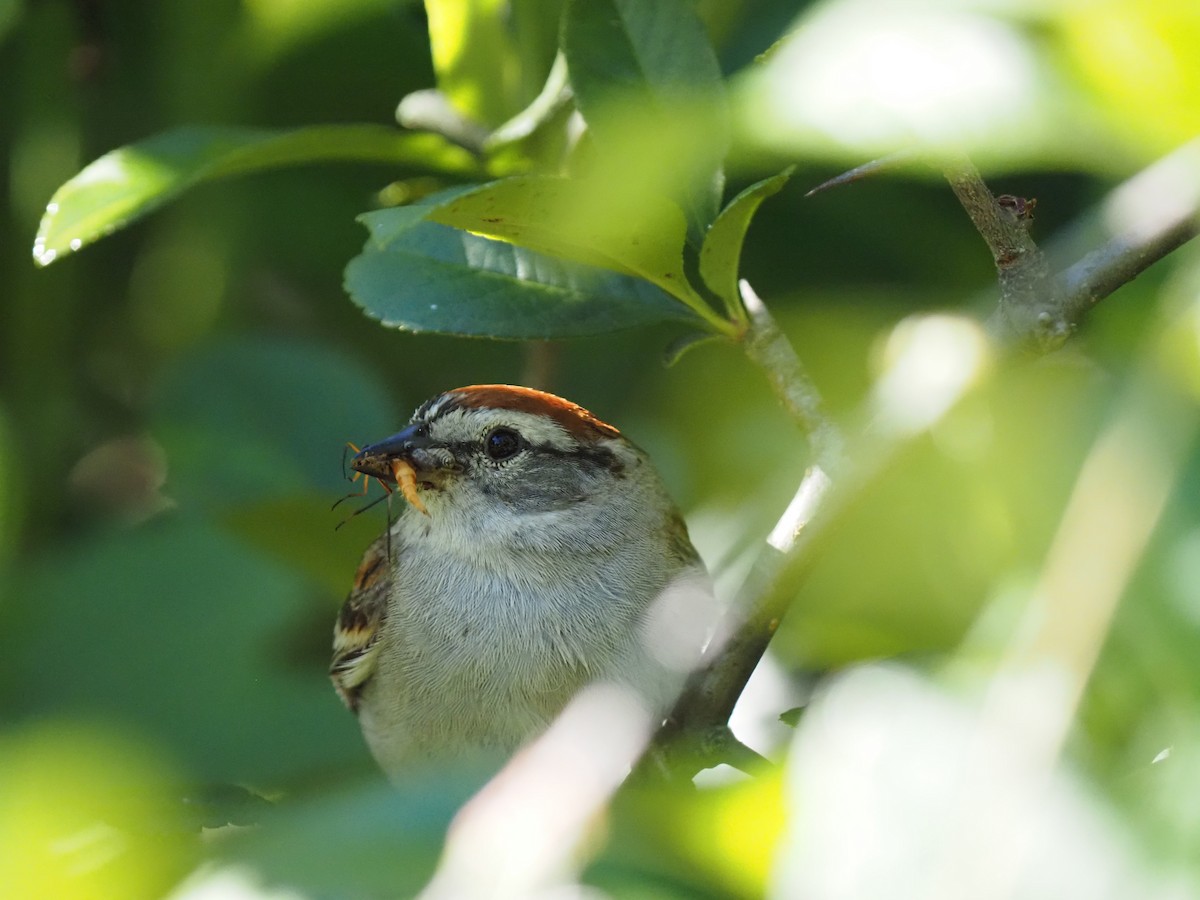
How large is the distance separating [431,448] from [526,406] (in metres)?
0.22

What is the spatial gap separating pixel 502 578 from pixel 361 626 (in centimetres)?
35

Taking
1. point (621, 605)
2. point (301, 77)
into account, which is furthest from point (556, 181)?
point (301, 77)

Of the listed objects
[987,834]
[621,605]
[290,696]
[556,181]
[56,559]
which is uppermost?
[556,181]

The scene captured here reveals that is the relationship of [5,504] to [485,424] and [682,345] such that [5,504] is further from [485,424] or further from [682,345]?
[485,424]

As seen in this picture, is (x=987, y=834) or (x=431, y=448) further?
(x=431, y=448)

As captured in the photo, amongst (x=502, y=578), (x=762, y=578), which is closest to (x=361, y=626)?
(x=502, y=578)

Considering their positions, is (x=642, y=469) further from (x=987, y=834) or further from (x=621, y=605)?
(x=987, y=834)

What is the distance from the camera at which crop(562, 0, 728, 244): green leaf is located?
68.1 inches

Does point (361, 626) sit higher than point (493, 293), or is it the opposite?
point (493, 293)

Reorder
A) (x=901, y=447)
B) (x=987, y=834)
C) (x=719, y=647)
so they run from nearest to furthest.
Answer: (x=987, y=834)
(x=901, y=447)
(x=719, y=647)

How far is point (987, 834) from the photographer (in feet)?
2.13

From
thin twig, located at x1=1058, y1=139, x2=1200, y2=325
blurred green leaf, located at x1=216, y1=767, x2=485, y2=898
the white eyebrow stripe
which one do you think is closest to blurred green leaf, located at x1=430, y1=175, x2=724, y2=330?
thin twig, located at x1=1058, y1=139, x2=1200, y2=325

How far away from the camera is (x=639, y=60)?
1761mm

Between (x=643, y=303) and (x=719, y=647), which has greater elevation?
(x=643, y=303)
